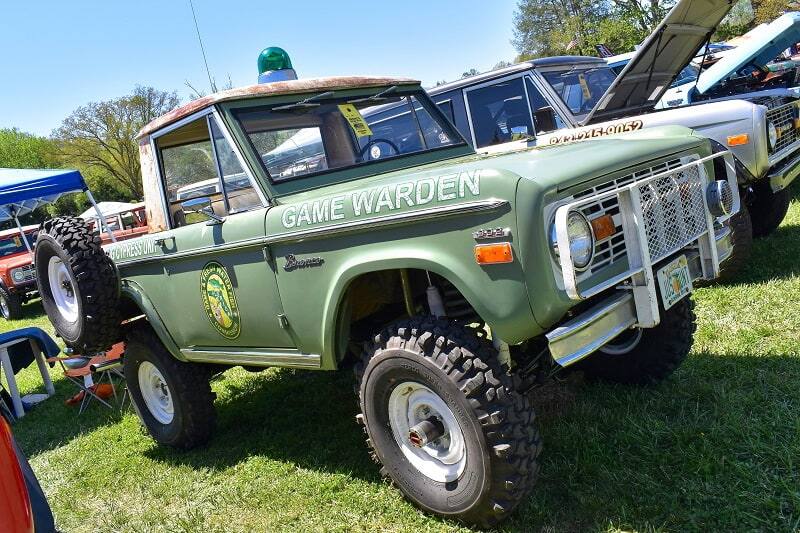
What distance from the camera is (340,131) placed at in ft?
12.4

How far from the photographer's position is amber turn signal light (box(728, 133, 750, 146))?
5191 millimetres

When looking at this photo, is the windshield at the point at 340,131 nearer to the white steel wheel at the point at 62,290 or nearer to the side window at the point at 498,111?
the white steel wheel at the point at 62,290

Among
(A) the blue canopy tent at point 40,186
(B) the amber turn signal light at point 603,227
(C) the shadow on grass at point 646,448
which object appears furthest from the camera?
(A) the blue canopy tent at point 40,186

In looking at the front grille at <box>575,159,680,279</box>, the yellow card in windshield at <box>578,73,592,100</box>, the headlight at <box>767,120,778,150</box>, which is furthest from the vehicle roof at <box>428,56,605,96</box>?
the front grille at <box>575,159,680,279</box>

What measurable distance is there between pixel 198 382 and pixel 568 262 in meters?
2.84

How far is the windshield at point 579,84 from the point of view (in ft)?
21.0

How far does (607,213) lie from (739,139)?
329cm

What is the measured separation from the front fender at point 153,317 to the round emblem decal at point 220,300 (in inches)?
20.1

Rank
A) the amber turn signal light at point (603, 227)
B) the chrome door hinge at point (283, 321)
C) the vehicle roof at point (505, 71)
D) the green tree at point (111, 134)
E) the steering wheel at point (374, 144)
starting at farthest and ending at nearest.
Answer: the green tree at point (111, 134), the vehicle roof at point (505, 71), the steering wheel at point (374, 144), the chrome door hinge at point (283, 321), the amber turn signal light at point (603, 227)

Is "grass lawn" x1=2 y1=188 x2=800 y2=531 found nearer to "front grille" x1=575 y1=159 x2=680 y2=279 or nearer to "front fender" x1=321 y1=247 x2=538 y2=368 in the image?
"front fender" x1=321 y1=247 x2=538 y2=368

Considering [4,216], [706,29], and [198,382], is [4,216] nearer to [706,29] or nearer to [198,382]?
[198,382]

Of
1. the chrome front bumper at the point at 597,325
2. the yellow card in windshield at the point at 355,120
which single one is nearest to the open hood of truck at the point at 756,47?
the yellow card in windshield at the point at 355,120

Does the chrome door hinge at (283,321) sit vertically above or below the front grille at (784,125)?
below

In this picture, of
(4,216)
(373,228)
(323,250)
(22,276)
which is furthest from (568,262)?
(22,276)
